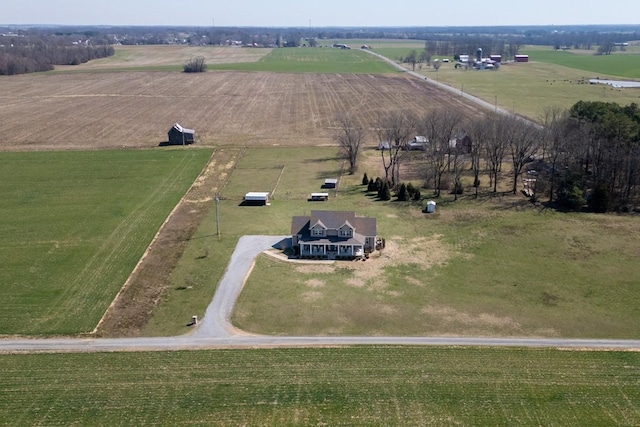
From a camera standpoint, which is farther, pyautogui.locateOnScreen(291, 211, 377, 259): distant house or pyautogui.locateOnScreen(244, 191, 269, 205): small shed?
pyautogui.locateOnScreen(244, 191, 269, 205): small shed

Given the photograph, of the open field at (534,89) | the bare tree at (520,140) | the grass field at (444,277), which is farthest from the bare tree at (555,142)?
the open field at (534,89)

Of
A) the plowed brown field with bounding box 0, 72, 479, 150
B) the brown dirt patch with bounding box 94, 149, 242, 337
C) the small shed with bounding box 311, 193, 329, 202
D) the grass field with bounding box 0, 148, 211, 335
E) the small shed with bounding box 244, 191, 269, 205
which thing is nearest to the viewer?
the brown dirt patch with bounding box 94, 149, 242, 337

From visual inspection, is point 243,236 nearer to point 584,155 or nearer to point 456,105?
point 584,155

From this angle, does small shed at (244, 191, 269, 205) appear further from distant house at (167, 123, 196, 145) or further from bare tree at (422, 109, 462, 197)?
distant house at (167, 123, 196, 145)

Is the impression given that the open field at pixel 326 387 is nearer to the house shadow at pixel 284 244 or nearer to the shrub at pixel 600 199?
the house shadow at pixel 284 244

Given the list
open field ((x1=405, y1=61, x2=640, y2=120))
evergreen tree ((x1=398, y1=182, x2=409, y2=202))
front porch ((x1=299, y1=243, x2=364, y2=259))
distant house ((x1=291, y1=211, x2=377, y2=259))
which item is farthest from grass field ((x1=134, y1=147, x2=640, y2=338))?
open field ((x1=405, y1=61, x2=640, y2=120))

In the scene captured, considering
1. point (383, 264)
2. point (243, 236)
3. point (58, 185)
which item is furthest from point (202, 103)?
point (383, 264)
